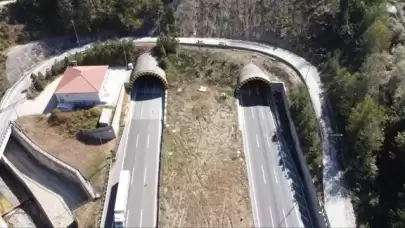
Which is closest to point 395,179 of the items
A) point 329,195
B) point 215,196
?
point 329,195

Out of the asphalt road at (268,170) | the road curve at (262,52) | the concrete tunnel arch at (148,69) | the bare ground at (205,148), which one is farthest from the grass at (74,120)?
the asphalt road at (268,170)

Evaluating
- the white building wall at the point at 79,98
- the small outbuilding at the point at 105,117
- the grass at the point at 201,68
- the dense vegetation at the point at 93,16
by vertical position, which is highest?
the dense vegetation at the point at 93,16

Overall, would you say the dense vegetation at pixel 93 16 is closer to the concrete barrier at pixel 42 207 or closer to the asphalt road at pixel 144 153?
the asphalt road at pixel 144 153

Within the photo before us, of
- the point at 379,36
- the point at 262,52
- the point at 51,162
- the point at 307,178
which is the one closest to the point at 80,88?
the point at 51,162

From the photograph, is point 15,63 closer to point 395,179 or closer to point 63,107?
point 63,107

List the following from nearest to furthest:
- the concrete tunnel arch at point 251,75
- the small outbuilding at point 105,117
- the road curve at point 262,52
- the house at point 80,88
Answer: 1. the small outbuilding at point 105,117
2. the road curve at point 262,52
3. the house at point 80,88
4. the concrete tunnel arch at point 251,75

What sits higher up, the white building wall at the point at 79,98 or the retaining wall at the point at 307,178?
the white building wall at the point at 79,98
